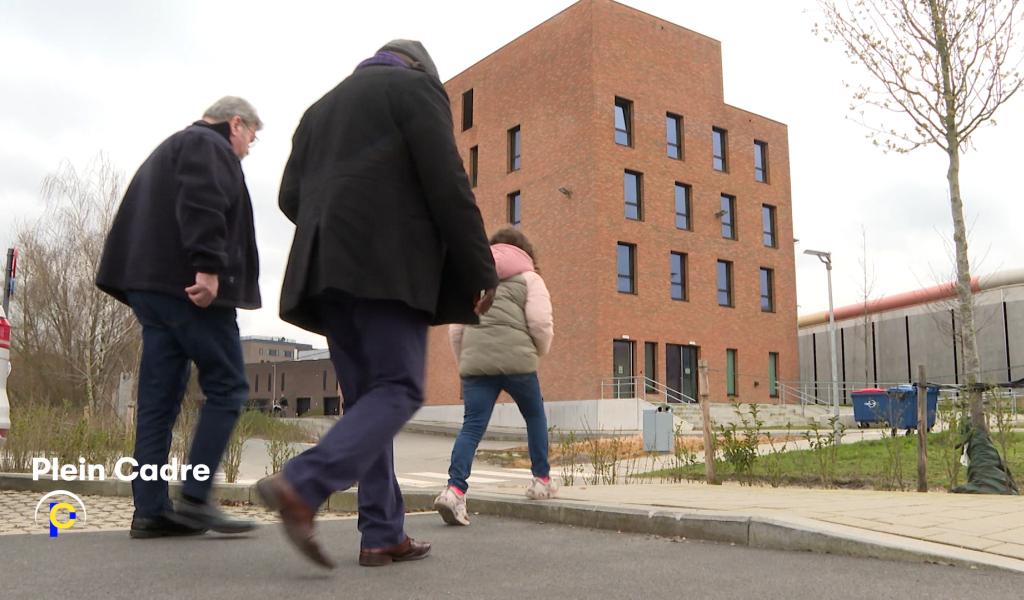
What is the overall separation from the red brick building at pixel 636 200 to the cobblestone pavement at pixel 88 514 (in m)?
23.4

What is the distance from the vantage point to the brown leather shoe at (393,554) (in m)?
3.17

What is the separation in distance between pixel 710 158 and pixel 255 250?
103ft

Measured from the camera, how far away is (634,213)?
3122 cm

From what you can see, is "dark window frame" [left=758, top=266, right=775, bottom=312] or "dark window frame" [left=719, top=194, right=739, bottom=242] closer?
"dark window frame" [left=719, top=194, right=739, bottom=242]

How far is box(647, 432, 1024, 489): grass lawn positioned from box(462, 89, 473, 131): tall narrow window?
28.7 meters

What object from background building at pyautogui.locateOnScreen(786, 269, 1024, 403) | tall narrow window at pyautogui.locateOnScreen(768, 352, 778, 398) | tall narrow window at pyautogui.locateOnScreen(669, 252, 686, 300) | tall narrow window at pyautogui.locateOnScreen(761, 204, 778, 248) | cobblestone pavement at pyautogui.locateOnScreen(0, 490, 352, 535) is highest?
tall narrow window at pyautogui.locateOnScreen(761, 204, 778, 248)

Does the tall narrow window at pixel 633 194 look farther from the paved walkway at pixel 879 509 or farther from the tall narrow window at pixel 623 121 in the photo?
the paved walkway at pixel 879 509

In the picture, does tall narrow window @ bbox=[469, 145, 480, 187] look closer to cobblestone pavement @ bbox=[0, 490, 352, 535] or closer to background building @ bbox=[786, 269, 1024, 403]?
background building @ bbox=[786, 269, 1024, 403]

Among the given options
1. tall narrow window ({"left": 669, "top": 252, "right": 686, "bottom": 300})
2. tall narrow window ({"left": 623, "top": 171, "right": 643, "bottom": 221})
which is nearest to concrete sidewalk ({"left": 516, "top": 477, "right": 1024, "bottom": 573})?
tall narrow window ({"left": 623, "top": 171, "right": 643, "bottom": 221})

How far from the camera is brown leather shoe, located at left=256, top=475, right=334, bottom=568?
2.58 metres

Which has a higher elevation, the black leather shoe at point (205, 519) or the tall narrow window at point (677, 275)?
the tall narrow window at point (677, 275)

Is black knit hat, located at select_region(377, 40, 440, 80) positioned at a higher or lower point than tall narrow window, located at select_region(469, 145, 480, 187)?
lower

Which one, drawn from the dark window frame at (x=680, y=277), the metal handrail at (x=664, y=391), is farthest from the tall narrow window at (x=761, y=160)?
the metal handrail at (x=664, y=391)

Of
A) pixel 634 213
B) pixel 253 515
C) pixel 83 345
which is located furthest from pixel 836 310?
pixel 253 515
